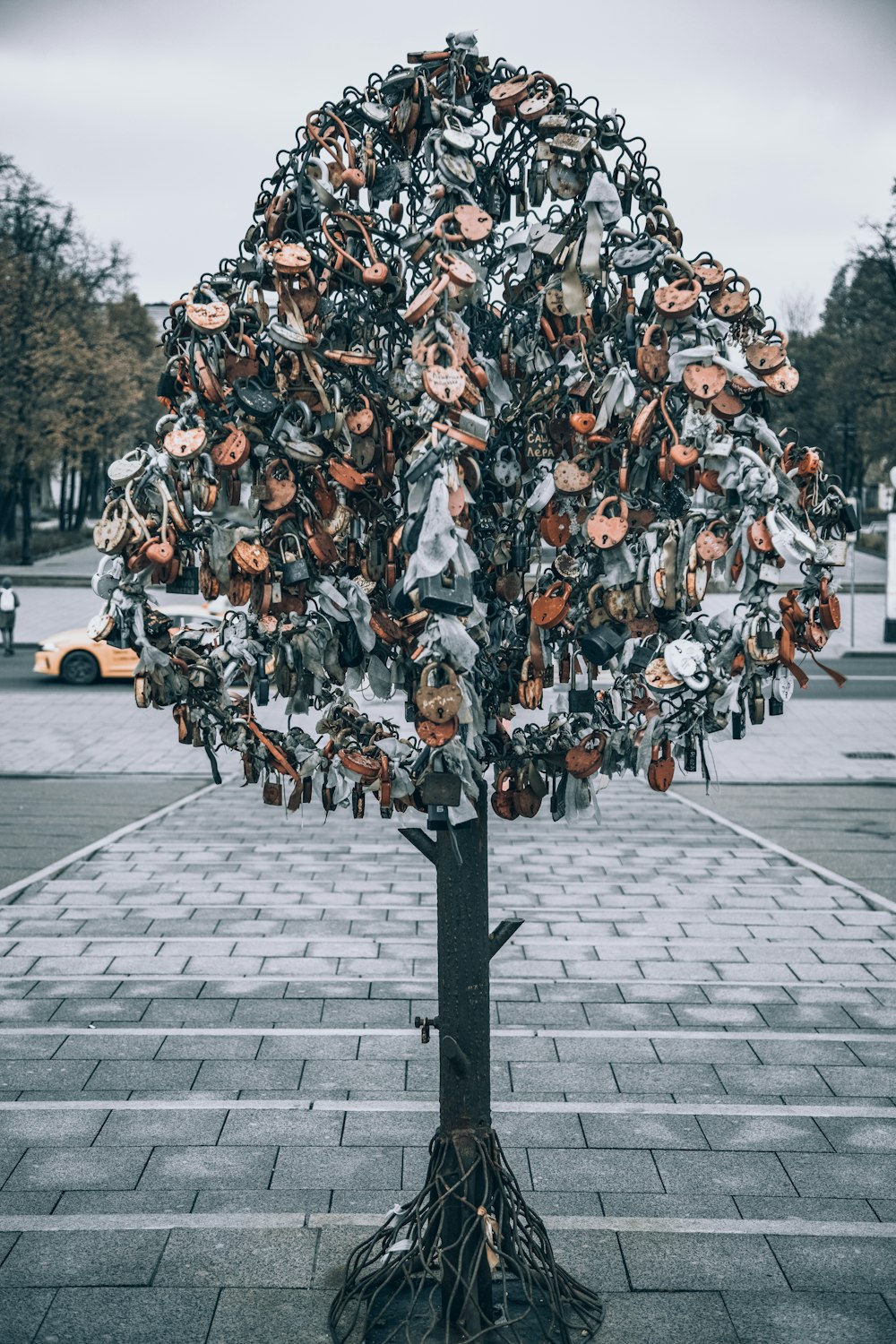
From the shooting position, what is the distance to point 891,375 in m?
42.4

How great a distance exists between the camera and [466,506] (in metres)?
4.13

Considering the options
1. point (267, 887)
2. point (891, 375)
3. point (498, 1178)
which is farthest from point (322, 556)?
point (891, 375)

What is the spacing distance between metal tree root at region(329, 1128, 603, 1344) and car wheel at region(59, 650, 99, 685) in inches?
800

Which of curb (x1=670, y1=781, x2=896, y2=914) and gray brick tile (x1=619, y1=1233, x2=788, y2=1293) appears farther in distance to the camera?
curb (x1=670, y1=781, x2=896, y2=914)

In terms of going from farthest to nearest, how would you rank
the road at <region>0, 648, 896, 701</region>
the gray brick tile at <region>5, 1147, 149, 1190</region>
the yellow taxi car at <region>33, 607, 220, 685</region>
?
the yellow taxi car at <region>33, 607, 220, 685</region>
the road at <region>0, 648, 896, 701</region>
the gray brick tile at <region>5, 1147, 149, 1190</region>

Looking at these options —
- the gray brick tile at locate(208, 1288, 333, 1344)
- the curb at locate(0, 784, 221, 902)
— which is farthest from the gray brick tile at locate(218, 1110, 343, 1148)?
the curb at locate(0, 784, 221, 902)

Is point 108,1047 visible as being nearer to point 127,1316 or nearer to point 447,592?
point 127,1316

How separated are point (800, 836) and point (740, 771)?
3716 mm

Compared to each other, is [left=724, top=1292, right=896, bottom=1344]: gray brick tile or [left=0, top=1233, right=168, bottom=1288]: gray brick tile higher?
[left=0, top=1233, right=168, bottom=1288]: gray brick tile

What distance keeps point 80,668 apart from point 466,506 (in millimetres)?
21175

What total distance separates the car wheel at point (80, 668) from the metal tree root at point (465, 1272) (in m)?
20.3

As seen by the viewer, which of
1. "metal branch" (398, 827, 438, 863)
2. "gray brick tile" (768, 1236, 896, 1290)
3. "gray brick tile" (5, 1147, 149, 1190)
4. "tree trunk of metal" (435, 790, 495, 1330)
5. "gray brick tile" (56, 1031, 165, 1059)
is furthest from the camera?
"gray brick tile" (56, 1031, 165, 1059)

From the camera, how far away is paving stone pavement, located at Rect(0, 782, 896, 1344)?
194 inches

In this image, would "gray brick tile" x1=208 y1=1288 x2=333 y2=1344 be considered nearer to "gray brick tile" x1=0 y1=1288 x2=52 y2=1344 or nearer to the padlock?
"gray brick tile" x1=0 y1=1288 x2=52 y2=1344
